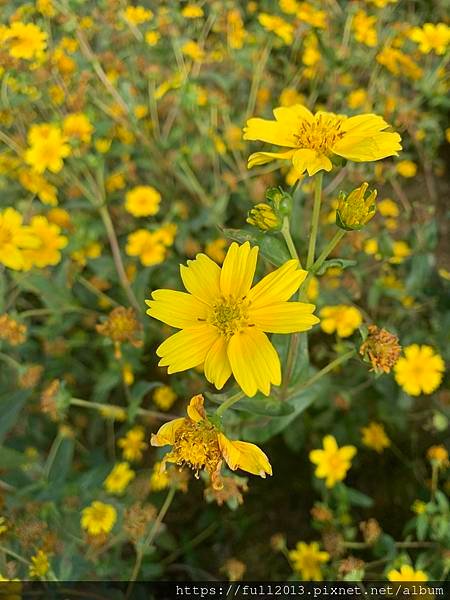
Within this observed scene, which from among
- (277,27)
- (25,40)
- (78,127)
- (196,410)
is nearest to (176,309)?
(196,410)

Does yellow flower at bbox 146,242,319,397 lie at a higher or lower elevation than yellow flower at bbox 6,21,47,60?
lower

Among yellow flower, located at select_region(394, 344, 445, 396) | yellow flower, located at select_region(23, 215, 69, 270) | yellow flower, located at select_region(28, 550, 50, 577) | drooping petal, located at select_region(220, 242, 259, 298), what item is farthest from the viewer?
yellow flower, located at select_region(23, 215, 69, 270)

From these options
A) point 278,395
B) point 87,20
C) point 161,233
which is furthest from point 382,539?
point 87,20

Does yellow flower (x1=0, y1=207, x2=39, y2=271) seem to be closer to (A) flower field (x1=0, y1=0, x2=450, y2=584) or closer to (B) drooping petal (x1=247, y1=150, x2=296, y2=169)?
(A) flower field (x1=0, y1=0, x2=450, y2=584)

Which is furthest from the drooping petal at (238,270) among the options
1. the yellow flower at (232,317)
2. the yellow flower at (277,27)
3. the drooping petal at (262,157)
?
the yellow flower at (277,27)

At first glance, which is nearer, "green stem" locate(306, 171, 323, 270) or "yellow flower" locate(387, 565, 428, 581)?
"green stem" locate(306, 171, 323, 270)

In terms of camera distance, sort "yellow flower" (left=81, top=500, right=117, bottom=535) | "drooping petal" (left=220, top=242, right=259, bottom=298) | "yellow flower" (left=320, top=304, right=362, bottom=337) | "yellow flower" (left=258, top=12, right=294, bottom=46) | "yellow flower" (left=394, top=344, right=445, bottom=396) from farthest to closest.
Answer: "yellow flower" (left=258, top=12, right=294, bottom=46), "yellow flower" (left=320, top=304, right=362, bottom=337), "yellow flower" (left=394, top=344, right=445, bottom=396), "yellow flower" (left=81, top=500, right=117, bottom=535), "drooping petal" (left=220, top=242, right=259, bottom=298)

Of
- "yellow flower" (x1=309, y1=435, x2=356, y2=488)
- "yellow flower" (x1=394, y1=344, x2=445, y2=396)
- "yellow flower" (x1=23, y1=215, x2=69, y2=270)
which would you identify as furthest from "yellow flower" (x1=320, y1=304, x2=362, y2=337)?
"yellow flower" (x1=23, y1=215, x2=69, y2=270)

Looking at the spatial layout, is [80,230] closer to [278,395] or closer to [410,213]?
[278,395]
